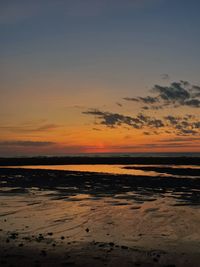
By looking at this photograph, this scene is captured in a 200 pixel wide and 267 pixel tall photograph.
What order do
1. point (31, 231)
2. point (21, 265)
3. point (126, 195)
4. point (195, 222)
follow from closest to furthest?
point (21, 265)
point (31, 231)
point (195, 222)
point (126, 195)

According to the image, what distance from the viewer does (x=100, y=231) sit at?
1834cm

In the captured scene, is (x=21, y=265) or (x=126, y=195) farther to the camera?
(x=126, y=195)

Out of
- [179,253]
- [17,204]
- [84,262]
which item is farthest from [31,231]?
[17,204]

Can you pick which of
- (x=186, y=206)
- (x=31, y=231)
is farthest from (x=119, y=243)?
(x=186, y=206)

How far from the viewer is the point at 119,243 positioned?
52.3 feet

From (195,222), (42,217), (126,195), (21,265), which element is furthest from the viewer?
(126,195)

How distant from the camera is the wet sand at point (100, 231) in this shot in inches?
538

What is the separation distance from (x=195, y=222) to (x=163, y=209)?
4.83 meters

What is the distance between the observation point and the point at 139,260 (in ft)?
44.1

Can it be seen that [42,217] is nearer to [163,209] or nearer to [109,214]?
[109,214]

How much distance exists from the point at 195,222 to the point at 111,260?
26.7 feet

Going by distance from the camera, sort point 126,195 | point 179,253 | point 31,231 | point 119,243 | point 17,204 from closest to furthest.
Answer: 1. point 179,253
2. point 119,243
3. point 31,231
4. point 17,204
5. point 126,195

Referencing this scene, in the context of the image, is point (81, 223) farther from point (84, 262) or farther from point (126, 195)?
point (126, 195)

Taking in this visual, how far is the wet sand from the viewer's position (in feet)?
44.9
